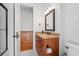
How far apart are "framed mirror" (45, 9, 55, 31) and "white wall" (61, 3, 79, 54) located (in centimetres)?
30

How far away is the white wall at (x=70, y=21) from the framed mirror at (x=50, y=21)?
11.9 inches

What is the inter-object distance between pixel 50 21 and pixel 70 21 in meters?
0.65

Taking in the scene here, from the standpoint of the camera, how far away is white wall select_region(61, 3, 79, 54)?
52.9 inches

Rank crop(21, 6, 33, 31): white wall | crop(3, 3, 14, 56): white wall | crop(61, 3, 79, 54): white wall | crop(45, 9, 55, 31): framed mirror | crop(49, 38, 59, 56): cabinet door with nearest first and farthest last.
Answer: crop(61, 3, 79, 54): white wall, crop(3, 3, 14, 56): white wall, crop(49, 38, 59, 56): cabinet door, crop(45, 9, 55, 31): framed mirror, crop(21, 6, 33, 31): white wall

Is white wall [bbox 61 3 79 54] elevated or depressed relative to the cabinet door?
elevated

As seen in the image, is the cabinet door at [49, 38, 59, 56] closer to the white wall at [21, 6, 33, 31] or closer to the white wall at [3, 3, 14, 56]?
the white wall at [3, 3, 14, 56]

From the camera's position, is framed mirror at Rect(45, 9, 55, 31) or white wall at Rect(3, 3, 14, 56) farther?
framed mirror at Rect(45, 9, 55, 31)

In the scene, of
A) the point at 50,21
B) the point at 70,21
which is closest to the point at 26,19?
the point at 50,21

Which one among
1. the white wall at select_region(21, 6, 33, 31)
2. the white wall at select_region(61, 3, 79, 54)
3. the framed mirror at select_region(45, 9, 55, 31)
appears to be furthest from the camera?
the white wall at select_region(21, 6, 33, 31)

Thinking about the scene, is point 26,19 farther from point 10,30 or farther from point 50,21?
point 10,30

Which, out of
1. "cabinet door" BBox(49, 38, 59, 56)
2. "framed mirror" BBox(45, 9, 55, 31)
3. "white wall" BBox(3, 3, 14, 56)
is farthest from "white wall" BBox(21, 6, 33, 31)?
"white wall" BBox(3, 3, 14, 56)

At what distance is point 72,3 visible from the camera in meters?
1.44

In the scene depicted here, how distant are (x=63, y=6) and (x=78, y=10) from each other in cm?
40

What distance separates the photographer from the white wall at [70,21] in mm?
1345
